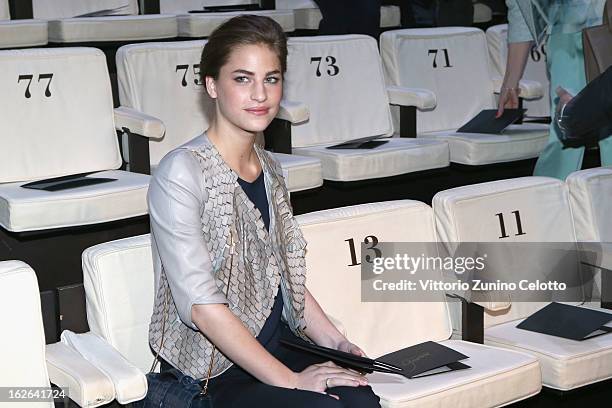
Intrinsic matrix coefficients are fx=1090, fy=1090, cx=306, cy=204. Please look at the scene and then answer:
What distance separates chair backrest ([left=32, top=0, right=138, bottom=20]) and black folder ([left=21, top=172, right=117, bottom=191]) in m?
1.42

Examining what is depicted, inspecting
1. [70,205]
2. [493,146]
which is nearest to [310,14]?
[493,146]

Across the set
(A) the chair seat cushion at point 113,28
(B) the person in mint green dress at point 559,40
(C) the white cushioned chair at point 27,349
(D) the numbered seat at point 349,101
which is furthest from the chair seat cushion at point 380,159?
(C) the white cushioned chair at point 27,349

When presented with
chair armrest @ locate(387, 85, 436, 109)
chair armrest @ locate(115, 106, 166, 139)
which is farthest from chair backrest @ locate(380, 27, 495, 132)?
chair armrest @ locate(115, 106, 166, 139)

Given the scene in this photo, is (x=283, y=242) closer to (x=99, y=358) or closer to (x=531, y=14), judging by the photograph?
(x=99, y=358)

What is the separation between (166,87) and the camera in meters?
4.27

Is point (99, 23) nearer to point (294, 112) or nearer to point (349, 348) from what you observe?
point (294, 112)

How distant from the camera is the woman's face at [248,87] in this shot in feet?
7.88

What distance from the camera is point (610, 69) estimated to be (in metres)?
3.36

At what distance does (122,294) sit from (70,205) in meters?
1.08

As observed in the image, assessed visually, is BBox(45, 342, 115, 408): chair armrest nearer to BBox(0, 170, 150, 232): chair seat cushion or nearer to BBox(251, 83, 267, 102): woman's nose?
BBox(251, 83, 267, 102): woman's nose

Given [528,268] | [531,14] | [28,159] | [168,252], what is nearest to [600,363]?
[528,268]

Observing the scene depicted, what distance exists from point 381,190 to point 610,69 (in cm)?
140

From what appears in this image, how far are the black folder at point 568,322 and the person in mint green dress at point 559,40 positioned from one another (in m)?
0.98

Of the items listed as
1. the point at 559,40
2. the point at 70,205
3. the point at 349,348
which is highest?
the point at 559,40
